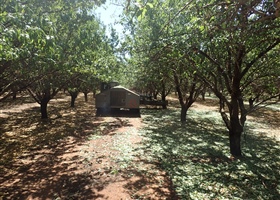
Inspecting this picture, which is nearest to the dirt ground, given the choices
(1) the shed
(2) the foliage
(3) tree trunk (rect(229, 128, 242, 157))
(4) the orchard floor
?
(4) the orchard floor

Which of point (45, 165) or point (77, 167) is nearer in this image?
point (77, 167)

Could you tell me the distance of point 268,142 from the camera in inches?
645

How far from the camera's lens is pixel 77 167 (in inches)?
408

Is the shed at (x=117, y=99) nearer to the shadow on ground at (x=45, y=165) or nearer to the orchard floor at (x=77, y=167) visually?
the shadow on ground at (x=45, y=165)

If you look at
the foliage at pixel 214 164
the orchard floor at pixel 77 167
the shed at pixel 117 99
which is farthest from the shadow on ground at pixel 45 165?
the shed at pixel 117 99

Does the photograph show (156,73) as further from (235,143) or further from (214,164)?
(214,164)

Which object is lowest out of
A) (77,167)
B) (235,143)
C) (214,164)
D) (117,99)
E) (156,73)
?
(214,164)

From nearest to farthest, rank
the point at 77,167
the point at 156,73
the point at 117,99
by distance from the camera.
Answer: the point at 77,167 → the point at 156,73 → the point at 117,99

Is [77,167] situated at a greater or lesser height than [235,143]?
lesser

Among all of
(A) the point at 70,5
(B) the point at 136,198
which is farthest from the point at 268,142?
(A) the point at 70,5

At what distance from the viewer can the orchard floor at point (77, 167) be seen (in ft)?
26.7

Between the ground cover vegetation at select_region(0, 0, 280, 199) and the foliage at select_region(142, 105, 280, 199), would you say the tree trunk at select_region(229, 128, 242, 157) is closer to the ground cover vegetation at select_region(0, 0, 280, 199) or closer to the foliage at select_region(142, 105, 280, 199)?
the ground cover vegetation at select_region(0, 0, 280, 199)

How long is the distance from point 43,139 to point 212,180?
12.5 metres

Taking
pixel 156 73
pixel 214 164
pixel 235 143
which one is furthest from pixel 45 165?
pixel 235 143
